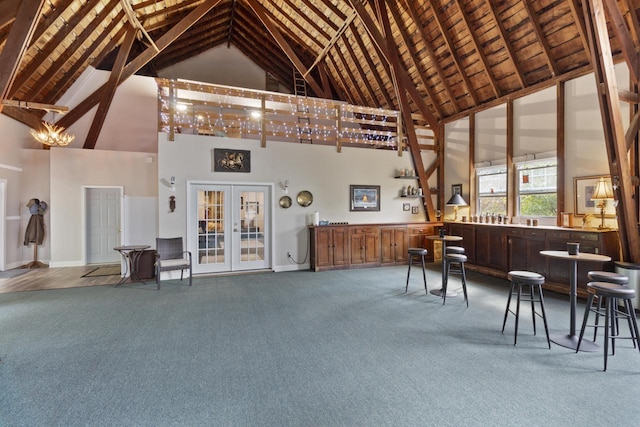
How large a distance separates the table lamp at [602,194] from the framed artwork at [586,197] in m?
0.17

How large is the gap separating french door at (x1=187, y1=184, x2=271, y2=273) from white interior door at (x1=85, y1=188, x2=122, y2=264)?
303 cm

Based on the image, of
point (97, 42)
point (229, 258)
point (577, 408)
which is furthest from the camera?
point (97, 42)

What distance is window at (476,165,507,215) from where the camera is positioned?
22.3 ft

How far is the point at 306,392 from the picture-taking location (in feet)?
7.66

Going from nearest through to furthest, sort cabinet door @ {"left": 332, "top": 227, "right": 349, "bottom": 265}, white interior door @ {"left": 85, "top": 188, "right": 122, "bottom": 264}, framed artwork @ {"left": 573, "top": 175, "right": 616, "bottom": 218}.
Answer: framed artwork @ {"left": 573, "top": 175, "right": 616, "bottom": 218} → cabinet door @ {"left": 332, "top": 227, "right": 349, "bottom": 265} → white interior door @ {"left": 85, "top": 188, "right": 122, "bottom": 264}

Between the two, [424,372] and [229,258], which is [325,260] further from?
[424,372]

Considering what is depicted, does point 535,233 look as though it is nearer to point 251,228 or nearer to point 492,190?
point 492,190

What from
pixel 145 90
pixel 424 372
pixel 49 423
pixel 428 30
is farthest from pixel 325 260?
pixel 145 90

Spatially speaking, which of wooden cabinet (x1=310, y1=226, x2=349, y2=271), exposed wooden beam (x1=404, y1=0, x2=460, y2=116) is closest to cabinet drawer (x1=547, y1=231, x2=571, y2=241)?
wooden cabinet (x1=310, y1=226, x2=349, y2=271)

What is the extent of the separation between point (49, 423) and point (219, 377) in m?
1.09

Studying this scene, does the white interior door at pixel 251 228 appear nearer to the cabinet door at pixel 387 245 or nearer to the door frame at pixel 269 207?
the door frame at pixel 269 207

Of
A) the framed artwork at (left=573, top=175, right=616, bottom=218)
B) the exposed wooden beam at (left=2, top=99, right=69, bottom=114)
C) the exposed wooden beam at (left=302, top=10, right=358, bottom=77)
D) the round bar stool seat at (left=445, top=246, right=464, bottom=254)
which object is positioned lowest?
the round bar stool seat at (left=445, top=246, right=464, bottom=254)

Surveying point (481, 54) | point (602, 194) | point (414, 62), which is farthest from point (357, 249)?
point (481, 54)

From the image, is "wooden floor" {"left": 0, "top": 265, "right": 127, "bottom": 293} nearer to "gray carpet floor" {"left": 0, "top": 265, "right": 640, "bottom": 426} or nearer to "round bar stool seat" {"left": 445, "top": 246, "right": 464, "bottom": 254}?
"gray carpet floor" {"left": 0, "top": 265, "right": 640, "bottom": 426}
